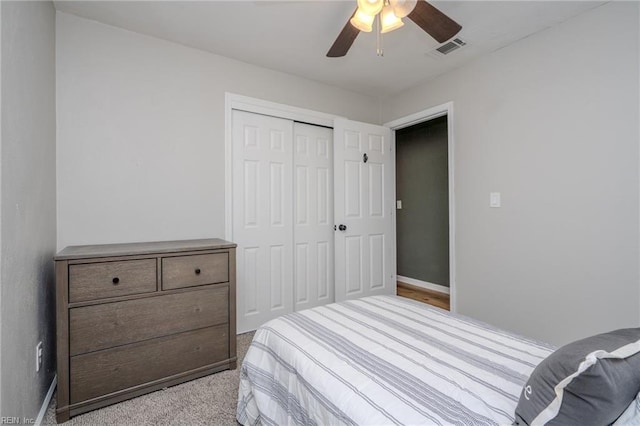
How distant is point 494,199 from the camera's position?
2.64 metres

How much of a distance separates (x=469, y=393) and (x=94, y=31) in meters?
3.08

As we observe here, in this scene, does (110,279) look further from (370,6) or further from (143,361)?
(370,6)

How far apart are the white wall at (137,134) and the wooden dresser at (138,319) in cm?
33

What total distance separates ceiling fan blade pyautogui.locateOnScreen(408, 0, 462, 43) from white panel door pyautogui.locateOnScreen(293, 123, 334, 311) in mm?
1691

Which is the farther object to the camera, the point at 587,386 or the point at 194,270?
the point at 194,270

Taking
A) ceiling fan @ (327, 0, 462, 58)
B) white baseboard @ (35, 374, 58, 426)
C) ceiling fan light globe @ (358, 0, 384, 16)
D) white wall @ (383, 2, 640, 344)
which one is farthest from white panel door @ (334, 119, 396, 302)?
white baseboard @ (35, 374, 58, 426)

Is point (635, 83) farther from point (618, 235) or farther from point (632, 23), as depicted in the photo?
point (618, 235)

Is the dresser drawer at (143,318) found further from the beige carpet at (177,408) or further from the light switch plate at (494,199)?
the light switch plate at (494,199)

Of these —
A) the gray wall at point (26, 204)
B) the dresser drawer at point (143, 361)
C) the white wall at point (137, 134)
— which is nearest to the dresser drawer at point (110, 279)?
the gray wall at point (26, 204)

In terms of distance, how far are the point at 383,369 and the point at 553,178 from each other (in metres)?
2.14

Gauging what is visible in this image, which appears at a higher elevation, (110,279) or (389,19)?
(389,19)

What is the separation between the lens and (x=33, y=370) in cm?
152

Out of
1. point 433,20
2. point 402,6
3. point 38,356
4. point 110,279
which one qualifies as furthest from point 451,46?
point 38,356

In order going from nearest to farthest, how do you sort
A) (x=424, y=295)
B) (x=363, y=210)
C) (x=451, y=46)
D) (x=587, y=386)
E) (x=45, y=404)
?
(x=587, y=386), (x=45, y=404), (x=451, y=46), (x=363, y=210), (x=424, y=295)
